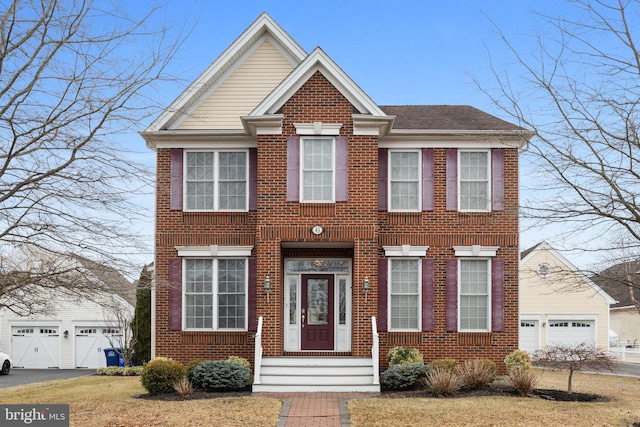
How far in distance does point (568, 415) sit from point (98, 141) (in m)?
10.0

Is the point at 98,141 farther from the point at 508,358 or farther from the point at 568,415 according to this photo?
the point at 508,358

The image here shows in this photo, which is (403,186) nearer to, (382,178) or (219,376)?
(382,178)

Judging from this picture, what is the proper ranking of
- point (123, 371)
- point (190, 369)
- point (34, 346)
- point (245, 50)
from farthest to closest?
point (34, 346)
point (123, 371)
point (245, 50)
point (190, 369)

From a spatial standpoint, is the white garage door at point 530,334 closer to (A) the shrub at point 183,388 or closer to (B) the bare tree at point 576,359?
(B) the bare tree at point 576,359

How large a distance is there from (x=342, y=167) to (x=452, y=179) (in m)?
3.29

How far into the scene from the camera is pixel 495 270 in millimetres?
19766

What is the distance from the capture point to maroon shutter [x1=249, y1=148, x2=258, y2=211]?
19.8 meters

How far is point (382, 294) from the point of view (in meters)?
19.7

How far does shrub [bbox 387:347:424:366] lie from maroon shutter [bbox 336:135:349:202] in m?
4.25

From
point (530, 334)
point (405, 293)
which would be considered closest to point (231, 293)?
point (405, 293)

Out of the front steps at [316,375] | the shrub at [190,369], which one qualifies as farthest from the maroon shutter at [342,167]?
the shrub at [190,369]

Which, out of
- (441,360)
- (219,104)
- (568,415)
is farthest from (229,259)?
(568,415)

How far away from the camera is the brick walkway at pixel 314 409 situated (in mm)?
13266

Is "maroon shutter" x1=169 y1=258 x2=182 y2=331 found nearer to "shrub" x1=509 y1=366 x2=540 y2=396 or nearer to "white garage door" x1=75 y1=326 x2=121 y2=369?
"shrub" x1=509 y1=366 x2=540 y2=396
